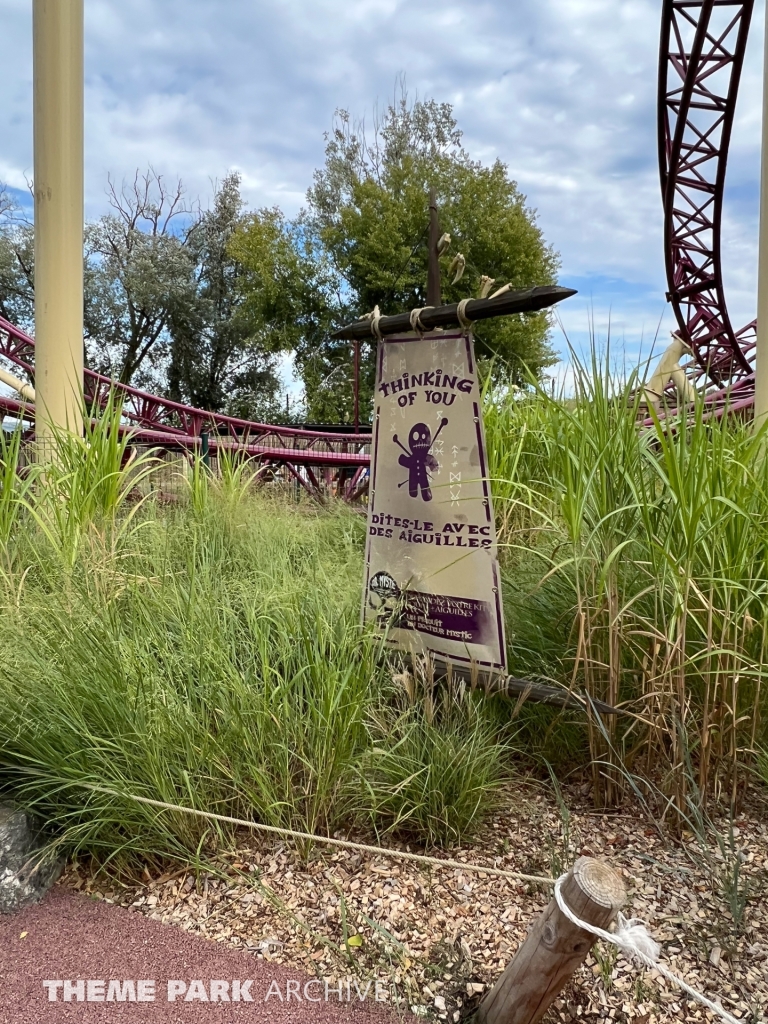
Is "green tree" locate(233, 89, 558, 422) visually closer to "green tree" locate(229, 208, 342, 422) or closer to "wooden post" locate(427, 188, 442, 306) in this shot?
"green tree" locate(229, 208, 342, 422)

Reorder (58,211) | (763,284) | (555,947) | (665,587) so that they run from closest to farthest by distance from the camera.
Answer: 1. (555,947)
2. (665,587)
3. (763,284)
4. (58,211)

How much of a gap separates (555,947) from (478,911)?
1.56 feet

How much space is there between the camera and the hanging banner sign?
214cm

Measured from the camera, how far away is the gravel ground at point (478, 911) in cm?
144

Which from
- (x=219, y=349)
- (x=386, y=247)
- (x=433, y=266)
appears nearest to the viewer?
(x=433, y=266)

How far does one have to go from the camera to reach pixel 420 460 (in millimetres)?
2297

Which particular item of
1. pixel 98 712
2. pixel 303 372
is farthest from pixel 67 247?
pixel 303 372

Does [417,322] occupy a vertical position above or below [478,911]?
above

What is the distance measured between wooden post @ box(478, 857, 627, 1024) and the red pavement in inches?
10.5

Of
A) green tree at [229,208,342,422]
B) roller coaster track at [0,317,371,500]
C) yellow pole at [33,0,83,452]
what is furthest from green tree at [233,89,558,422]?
yellow pole at [33,0,83,452]

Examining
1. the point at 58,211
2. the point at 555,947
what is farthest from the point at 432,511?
the point at 58,211

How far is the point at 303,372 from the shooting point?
20141mm

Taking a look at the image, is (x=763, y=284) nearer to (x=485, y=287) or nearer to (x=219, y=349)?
(x=485, y=287)

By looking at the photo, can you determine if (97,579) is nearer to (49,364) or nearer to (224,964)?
(224,964)
